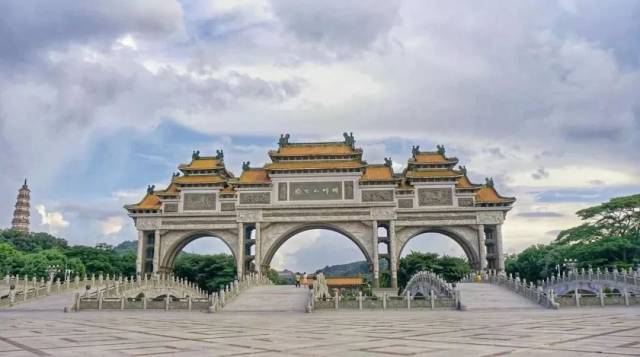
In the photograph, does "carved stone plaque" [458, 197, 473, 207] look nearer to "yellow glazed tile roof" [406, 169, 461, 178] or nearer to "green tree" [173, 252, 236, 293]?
"yellow glazed tile roof" [406, 169, 461, 178]

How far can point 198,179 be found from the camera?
46.2 m

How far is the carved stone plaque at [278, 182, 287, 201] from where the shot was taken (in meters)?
43.4

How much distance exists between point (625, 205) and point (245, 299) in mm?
33297

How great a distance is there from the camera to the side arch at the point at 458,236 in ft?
141

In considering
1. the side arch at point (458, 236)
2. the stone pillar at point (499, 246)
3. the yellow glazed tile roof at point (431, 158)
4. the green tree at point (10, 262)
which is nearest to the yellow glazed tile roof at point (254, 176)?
the side arch at point (458, 236)

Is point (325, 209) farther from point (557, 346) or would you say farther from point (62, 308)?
point (557, 346)

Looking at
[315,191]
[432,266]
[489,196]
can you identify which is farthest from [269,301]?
[432,266]

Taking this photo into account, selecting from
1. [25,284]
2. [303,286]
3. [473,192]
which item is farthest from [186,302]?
[473,192]

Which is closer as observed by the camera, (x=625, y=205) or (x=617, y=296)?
(x=617, y=296)

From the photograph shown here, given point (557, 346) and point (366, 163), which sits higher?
point (366, 163)

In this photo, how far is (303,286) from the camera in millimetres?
33562

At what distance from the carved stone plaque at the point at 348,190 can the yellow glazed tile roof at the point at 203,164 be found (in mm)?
12192

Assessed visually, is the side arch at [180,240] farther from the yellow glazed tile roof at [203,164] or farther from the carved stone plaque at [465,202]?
the carved stone plaque at [465,202]

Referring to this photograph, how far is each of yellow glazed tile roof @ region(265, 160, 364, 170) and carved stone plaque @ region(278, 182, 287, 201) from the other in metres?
1.34
